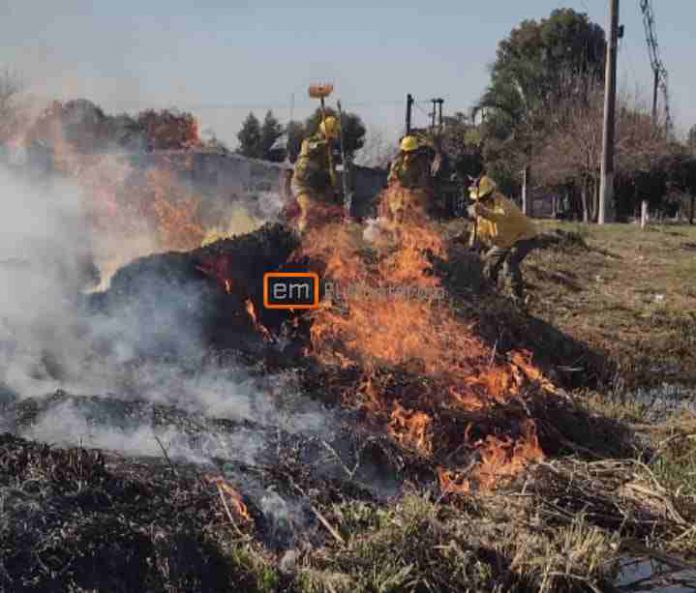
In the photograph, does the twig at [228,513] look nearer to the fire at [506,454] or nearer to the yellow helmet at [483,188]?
the fire at [506,454]

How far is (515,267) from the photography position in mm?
11398

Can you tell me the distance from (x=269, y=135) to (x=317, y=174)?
1609 centimetres

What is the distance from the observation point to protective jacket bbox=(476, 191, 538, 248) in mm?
11211

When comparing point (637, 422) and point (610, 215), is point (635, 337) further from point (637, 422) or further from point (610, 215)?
point (610, 215)

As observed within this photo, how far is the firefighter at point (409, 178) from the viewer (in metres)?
12.1

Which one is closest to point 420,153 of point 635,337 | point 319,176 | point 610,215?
point 319,176

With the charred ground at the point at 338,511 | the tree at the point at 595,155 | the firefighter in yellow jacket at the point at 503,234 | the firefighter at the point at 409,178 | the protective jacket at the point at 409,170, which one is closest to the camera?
the charred ground at the point at 338,511

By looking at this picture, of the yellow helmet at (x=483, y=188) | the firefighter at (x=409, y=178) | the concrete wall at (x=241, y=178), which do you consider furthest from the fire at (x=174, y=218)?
the concrete wall at (x=241, y=178)

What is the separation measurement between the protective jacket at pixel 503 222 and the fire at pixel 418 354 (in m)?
1.21

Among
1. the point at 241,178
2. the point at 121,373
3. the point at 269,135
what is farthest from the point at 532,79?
the point at 121,373

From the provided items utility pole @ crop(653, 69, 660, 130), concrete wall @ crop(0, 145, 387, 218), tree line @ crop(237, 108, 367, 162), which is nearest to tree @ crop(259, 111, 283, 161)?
tree line @ crop(237, 108, 367, 162)

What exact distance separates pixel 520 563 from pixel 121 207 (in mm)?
9073

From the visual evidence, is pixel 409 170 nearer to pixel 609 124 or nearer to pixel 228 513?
pixel 228 513

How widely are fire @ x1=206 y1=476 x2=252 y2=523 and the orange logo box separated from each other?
151 inches
